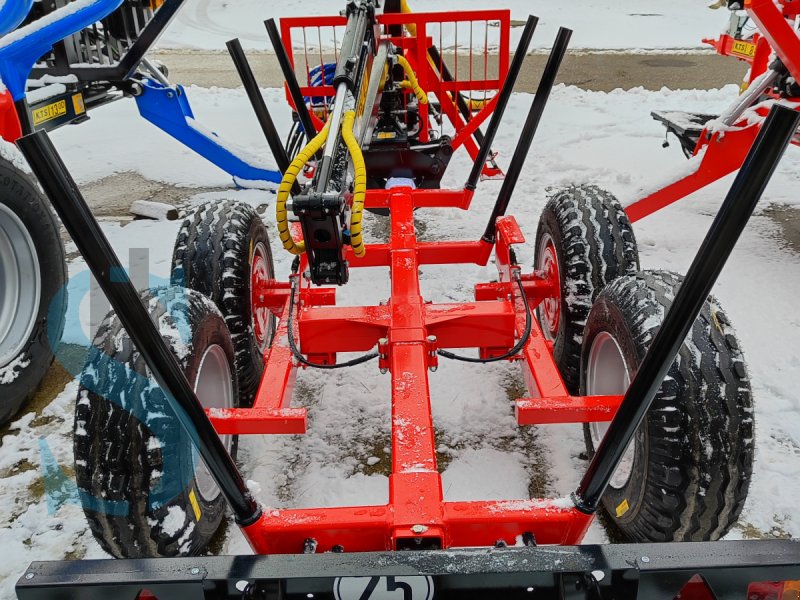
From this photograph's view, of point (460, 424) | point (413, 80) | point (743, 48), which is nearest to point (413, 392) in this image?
point (460, 424)

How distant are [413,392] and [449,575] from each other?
0.99 meters

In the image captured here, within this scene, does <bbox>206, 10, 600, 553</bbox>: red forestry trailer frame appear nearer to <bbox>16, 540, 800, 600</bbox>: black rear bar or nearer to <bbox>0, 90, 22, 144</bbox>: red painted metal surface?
<bbox>16, 540, 800, 600</bbox>: black rear bar

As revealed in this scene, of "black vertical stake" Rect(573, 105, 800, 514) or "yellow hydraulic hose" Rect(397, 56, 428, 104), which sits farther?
"yellow hydraulic hose" Rect(397, 56, 428, 104)

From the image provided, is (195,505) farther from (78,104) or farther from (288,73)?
(78,104)

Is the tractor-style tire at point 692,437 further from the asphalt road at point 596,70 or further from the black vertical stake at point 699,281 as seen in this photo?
the asphalt road at point 596,70

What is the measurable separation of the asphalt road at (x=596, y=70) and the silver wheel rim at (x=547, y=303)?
7724 millimetres

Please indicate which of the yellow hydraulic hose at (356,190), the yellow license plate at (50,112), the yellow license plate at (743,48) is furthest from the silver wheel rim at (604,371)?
the yellow license plate at (743,48)

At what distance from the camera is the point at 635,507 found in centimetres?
222

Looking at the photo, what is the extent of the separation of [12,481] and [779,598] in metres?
3.00

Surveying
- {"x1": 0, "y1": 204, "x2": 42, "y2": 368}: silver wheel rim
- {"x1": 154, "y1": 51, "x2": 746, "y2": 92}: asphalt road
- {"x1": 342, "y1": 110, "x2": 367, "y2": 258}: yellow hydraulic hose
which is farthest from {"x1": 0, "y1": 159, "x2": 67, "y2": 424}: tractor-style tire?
{"x1": 154, "y1": 51, "x2": 746, "y2": 92}: asphalt road

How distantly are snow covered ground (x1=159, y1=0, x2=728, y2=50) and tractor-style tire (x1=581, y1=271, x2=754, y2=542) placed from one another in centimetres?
1439

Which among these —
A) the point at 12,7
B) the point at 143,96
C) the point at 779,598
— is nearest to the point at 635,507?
the point at 779,598

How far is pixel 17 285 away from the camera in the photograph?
3.50 metres

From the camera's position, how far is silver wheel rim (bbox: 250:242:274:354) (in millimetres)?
3491
